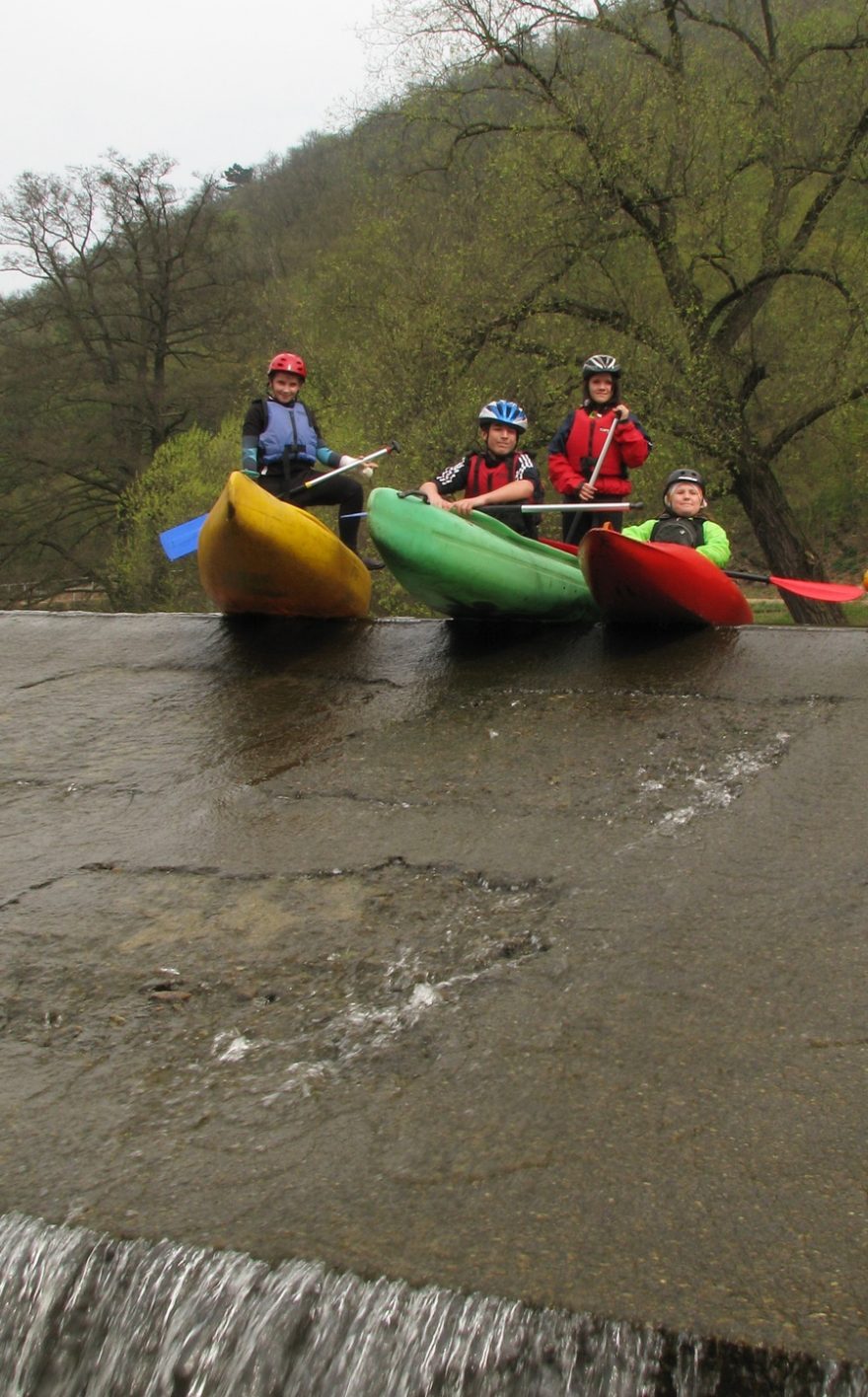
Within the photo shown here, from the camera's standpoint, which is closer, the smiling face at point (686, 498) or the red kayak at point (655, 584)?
the red kayak at point (655, 584)

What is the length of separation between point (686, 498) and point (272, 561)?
2.10 meters

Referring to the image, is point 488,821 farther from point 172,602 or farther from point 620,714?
point 172,602

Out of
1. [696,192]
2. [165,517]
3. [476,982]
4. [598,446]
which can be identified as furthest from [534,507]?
[165,517]

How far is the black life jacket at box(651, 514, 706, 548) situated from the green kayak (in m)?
0.45

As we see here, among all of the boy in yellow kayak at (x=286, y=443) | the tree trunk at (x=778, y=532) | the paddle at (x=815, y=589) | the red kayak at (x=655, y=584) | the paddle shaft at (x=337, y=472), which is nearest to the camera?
the red kayak at (x=655, y=584)

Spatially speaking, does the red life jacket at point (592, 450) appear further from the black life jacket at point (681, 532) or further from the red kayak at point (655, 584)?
the red kayak at point (655, 584)

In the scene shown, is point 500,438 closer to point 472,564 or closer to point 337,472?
point 337,472

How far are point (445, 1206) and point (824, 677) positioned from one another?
3379 millimetres

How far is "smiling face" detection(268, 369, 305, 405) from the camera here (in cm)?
700

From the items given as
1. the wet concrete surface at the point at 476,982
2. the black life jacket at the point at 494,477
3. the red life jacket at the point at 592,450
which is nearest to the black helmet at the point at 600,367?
the red life jacket at the point at 592,450

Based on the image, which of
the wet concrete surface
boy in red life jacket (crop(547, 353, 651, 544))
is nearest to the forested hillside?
boy in red life jacket (crop(547, 353, 651, 544))

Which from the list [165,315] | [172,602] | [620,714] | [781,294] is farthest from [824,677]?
[165,315]

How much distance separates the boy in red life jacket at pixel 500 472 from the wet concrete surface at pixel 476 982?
128 centimetres

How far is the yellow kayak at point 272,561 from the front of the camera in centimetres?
598
